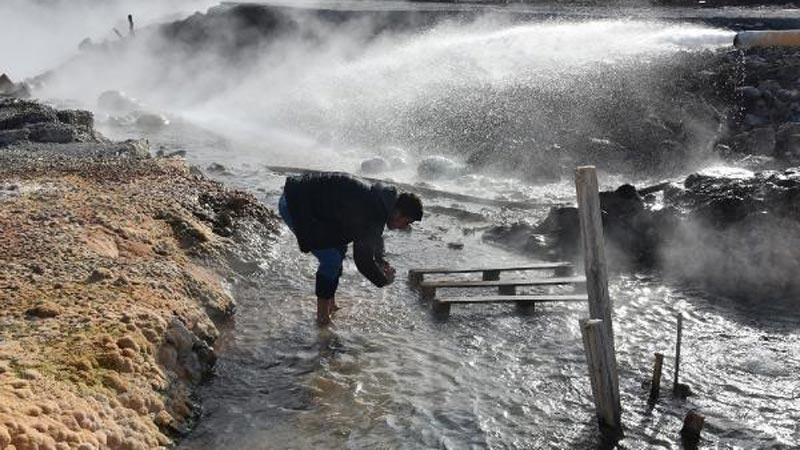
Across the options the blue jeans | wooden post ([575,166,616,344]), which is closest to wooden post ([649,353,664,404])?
wooden post ([575,166,616,344])

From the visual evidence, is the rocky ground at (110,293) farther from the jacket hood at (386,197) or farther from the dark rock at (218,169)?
the dark rock at (218,169)

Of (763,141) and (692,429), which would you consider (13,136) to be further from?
(763,141)

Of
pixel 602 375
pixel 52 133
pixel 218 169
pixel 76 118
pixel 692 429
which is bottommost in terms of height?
pixel 692 429

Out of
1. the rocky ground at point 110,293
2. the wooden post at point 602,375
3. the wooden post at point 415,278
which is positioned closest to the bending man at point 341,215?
the rocky ground at point 110,293

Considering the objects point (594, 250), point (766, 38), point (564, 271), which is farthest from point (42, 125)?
point (766, 38)

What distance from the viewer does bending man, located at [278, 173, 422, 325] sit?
5.48 m

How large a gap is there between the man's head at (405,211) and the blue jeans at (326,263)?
62cm

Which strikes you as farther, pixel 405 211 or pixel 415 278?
pixel 415 278

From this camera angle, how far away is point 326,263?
584cm

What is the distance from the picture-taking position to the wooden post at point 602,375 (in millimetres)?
4270

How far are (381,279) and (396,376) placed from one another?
0.87 metres

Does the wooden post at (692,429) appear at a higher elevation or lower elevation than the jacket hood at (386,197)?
lower

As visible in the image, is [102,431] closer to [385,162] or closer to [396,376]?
[396,376]

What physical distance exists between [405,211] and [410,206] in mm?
64
